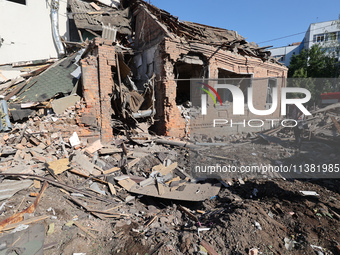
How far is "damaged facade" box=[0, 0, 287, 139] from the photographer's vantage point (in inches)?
254

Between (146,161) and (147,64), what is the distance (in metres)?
6.07

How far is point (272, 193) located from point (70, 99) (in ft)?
20.7

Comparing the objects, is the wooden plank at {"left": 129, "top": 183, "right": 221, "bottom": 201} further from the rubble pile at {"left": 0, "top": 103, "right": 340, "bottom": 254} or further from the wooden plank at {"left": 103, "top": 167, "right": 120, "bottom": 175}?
the wooden plank at {"left": 103, "top": 167, "right": 120, "bottom": 175}

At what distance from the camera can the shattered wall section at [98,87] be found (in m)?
6.19

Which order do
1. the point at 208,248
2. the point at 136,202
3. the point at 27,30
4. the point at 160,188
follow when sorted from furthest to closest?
1. the point at 27,30
2. the point at 160,188
3. the point at 136,202
4. the point at 208,248

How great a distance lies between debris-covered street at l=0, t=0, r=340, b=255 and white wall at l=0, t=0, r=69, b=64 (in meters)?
0.11

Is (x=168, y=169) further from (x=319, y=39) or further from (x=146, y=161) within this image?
(x=319, y=39)

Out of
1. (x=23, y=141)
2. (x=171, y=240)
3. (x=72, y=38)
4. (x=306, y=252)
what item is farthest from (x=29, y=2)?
(x=306, y=252)

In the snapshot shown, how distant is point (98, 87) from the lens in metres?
6.47

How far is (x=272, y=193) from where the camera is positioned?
4.70 metres

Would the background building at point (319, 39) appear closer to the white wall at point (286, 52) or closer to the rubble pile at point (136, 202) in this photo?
the white wall at point (286, 52)

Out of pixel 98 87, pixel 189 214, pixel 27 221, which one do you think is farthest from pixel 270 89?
pixel 27 221

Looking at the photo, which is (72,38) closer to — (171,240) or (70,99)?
(70,99)

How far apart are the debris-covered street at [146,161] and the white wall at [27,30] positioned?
4.5 inches
